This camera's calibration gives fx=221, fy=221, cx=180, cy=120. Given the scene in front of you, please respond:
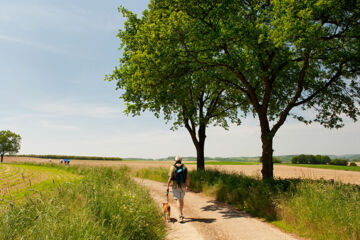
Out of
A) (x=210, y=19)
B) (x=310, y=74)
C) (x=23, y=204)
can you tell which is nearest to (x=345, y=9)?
(x=310, y=74)

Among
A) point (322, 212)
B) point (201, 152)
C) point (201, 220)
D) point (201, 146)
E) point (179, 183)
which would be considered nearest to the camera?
point (322, 212)

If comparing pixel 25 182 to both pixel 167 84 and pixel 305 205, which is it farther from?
pixel 305 205

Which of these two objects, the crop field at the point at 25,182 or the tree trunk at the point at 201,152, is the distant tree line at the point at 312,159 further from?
the crop field at the point at 25,182

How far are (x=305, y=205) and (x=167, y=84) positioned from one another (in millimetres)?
9888

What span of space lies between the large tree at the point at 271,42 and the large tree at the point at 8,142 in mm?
103124

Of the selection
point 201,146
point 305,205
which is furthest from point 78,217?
point 201,146

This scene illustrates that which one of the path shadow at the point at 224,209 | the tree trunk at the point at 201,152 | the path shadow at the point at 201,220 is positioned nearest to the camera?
the path shadow at the point at 201,220

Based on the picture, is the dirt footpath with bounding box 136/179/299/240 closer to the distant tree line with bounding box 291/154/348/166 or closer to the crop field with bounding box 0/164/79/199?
the crop field with bounding box 0/164/79/199

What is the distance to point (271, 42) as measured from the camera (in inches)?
484

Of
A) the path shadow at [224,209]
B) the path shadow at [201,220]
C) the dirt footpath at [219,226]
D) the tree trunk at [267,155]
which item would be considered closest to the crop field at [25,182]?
the dirt footpath at [219,226]

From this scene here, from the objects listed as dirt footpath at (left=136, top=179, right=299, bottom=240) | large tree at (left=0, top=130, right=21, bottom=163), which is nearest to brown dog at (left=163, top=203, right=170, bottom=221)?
dirt footpath at (left=136, top=179, right=299, bottom=240)

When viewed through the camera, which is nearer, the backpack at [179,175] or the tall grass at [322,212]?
→ the tall grass at [322,212]

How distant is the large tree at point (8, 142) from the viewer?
294 feet

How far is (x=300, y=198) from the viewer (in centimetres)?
844
